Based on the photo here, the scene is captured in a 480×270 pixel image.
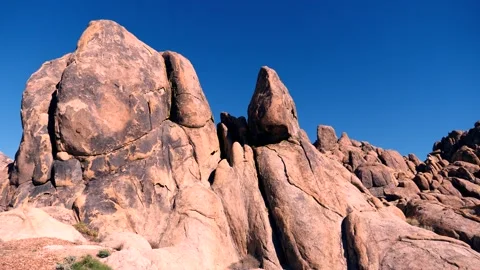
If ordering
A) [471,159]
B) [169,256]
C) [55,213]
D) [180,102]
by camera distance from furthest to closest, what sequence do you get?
[471,159] < [180,102] < [55,213] < [169,256]

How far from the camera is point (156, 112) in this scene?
30938 millimetres

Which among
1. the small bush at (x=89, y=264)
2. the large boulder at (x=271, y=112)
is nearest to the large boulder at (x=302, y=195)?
the large boulder at (x=271, y=112)

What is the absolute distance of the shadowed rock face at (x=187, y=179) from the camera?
24.8 m

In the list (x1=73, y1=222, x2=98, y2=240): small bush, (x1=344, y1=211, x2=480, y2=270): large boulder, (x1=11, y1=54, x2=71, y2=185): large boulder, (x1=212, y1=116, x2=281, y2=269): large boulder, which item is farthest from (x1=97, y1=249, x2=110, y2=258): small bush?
(x1=344, y1=211, x2=480, y2=270): large boulder

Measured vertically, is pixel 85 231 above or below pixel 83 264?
above

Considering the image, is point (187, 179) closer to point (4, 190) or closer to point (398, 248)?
point (4, 190)

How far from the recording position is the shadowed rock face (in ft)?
81.3

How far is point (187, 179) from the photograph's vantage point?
1156 inches

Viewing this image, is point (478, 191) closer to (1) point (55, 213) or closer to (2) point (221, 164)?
(2) point (221, 164)

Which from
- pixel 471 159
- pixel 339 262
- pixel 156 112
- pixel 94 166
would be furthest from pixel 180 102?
pixel 471 159

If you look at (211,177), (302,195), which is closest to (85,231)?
(211,177)

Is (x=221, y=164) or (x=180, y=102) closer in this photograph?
(x=221, y=164)

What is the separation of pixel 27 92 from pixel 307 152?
24820 millimetres

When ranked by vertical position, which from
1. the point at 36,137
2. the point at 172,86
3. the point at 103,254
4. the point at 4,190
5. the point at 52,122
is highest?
the point at 172,86
